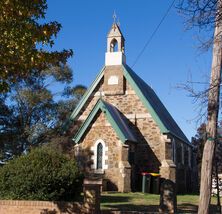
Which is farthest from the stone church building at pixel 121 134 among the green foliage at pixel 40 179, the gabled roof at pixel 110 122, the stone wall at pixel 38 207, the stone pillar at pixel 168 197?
the stone wall at pixel 38 207

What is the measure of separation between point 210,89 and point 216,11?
1.78 metres

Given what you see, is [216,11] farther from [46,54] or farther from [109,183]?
[109,183]

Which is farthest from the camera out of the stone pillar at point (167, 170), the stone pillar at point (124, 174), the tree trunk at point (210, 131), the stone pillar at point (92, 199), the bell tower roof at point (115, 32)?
the bell tower roof at point (115, 32)

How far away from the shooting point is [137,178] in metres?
27.8

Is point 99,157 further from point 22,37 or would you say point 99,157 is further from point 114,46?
point 22,37

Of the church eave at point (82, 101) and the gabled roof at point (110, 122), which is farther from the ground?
the church eave at point (82, 101)

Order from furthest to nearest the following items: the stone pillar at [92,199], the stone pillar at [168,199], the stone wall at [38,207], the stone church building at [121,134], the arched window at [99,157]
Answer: the arched window at [99,157]
the stone church building at [121,134]
the stone pillar at [168,199]
the stone wall at [38,207]
the stone pillar at [92,199]

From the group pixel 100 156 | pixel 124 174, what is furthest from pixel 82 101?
pixel 124 174

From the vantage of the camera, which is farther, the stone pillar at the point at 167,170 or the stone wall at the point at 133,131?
the stone pillar at the point at 167,170

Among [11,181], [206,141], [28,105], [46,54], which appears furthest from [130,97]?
[206,141]

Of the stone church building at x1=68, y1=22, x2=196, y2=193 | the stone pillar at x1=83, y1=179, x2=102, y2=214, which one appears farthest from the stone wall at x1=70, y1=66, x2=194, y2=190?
the stone pillar at x1=83, y1=179, x2=102, y2=214

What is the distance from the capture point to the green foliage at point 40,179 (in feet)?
48.1

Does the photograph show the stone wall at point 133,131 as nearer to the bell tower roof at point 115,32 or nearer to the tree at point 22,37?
the bell tower roof at point 115,32

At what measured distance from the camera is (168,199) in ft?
44.5
